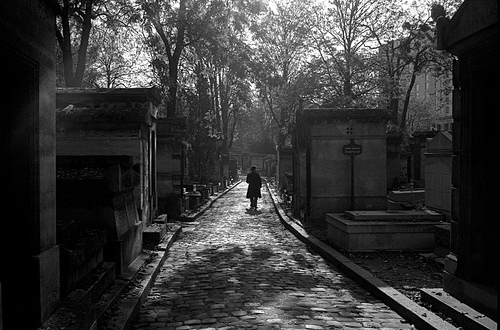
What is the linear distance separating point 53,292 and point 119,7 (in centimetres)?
1693

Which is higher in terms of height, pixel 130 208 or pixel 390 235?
pixel 130 208

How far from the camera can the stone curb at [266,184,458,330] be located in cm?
478

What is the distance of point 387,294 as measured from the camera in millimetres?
5914

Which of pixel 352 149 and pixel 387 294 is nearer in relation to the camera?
pixel 387 294

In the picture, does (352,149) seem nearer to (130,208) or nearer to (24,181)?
(130,208)

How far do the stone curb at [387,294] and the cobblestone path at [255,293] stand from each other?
0.10 metres

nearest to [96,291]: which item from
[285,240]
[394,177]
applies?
[285,240]

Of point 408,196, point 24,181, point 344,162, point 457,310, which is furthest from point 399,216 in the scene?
point 24,181

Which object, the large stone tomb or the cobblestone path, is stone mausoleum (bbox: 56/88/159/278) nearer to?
the cobblestone path

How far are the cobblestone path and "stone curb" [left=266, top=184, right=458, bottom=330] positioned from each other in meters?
0.10

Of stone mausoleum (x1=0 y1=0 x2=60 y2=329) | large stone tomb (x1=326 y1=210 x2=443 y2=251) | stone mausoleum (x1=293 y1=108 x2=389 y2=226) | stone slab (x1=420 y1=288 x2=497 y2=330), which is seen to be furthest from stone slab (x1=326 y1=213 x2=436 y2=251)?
stone mausoleum (x1=0 y1=0 x2=60 y2=329)

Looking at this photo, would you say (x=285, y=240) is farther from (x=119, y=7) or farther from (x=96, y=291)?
(x=119, y=7)

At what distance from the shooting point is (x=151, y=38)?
19734 millimetres

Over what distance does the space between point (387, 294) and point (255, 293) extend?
172 centimetres
